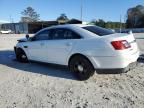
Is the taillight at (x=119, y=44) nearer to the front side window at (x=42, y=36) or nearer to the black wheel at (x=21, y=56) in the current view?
the front side window at (x=42, y=36)

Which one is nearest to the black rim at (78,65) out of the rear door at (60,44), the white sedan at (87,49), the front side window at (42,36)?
the white sedan at (87,49)

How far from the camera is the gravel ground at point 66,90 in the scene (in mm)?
4953

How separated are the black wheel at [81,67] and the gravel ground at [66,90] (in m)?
0.19

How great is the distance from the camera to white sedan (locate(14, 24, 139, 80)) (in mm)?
6055

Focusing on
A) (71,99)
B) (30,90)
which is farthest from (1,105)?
(71,99)

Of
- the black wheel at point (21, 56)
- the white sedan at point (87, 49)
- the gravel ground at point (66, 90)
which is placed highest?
the white sedan at point (87, 49)

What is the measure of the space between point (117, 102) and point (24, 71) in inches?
162

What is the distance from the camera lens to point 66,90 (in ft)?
19.2

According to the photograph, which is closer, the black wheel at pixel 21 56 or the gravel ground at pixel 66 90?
the gravel ground at pixel 66 90

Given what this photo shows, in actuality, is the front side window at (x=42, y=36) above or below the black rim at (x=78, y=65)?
above

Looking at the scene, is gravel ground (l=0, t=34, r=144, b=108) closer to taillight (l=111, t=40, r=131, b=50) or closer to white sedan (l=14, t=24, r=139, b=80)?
white sedan (l=14, t=24, r=139, b=80)

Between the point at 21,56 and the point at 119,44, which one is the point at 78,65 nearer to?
the point at 119,44

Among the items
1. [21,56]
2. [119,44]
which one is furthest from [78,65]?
[21,56]

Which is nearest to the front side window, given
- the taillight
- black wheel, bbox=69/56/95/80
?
black wheel, bbox=69/56/95/80
